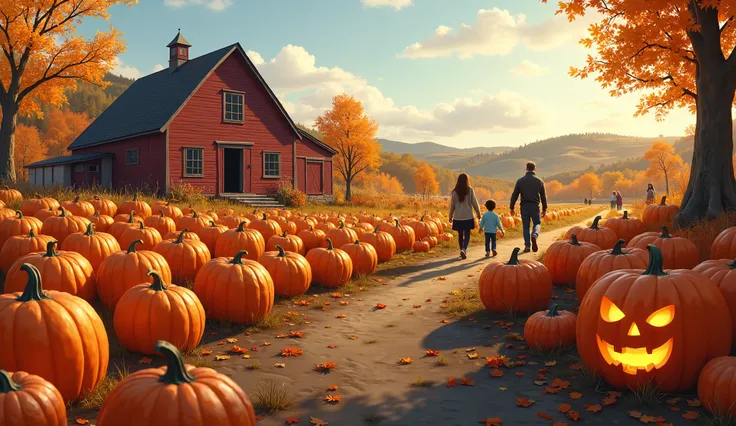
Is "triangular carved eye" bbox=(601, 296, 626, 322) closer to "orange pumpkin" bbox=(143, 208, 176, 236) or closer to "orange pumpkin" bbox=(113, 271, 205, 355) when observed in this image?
"orange pumpkin" bbox=(113, 271, 205, 355)

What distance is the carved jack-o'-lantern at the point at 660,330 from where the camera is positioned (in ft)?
15.2

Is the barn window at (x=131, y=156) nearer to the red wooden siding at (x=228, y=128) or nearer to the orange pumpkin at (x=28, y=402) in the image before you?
the red wooden siding at (x=228, y=128)

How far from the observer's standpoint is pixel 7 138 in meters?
27.7

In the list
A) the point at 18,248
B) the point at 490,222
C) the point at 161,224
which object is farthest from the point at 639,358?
the point at 161,224

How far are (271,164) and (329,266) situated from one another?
72.4ft

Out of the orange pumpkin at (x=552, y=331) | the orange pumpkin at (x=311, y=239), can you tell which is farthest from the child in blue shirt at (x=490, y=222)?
the orange pumpkin at (x=552, y=331)

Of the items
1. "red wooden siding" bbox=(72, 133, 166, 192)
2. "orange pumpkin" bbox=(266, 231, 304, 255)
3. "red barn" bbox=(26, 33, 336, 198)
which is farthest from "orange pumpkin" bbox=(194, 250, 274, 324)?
"red barn" bbox=(26, 33, 336, 198)

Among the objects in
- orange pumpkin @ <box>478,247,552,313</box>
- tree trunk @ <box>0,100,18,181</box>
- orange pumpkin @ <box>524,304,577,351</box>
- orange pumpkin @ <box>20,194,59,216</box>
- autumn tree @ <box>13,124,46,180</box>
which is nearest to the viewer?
orange pumpkin @ <box>524,304,577,351</box>

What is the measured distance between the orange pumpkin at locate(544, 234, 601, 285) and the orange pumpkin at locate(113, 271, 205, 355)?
5.96 m

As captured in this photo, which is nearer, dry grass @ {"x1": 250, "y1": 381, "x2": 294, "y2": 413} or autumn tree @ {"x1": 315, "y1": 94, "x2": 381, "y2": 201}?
dry grass @ {"x1": 250, "y1": 381, "x2": 294, "y2": 413}

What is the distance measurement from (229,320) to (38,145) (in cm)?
10929

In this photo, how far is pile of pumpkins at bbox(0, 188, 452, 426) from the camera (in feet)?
11.1

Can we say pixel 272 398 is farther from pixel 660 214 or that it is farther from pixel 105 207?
pixel 660 214

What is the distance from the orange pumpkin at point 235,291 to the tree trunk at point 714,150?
10436 millimetres
